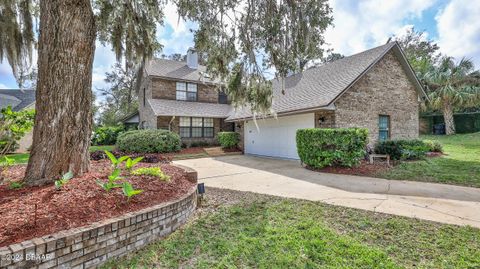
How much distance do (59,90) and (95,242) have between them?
264 cm

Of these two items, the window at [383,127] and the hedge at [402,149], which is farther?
the window at [383,127]

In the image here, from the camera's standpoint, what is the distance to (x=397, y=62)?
1232 cm

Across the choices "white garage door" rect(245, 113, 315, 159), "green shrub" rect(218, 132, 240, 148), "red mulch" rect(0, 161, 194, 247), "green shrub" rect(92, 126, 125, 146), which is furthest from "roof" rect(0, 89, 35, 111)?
"red mulch" rect(0, 161, 194, 247)

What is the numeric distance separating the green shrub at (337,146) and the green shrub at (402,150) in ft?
7.73

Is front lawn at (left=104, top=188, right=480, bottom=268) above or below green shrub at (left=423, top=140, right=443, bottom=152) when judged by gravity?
below

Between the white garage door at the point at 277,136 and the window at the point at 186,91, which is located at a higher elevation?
the window at the point at 186,91

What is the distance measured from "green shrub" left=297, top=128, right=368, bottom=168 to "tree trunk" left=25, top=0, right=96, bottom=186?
7.18 metres

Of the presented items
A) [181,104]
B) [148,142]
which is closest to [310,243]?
[148,142]

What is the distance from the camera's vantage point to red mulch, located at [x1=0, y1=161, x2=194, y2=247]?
96.1 inches

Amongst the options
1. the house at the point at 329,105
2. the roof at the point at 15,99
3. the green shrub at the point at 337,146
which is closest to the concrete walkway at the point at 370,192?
the green shrub at the point at 337,146

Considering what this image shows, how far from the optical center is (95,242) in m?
2.53

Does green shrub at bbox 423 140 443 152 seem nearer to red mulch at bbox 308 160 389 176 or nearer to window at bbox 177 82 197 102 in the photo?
red mulch at bbox 308 160 389 176

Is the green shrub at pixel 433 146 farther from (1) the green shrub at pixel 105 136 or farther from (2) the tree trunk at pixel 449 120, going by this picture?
(1) the green shrub at pixel 105 136

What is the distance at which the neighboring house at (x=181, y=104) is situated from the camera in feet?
52.2
